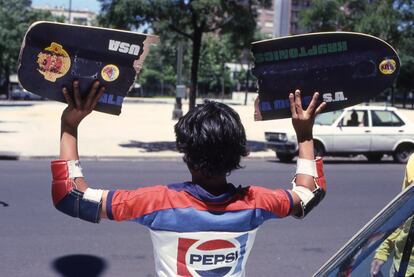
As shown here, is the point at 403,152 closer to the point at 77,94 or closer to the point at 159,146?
the point at 159,146

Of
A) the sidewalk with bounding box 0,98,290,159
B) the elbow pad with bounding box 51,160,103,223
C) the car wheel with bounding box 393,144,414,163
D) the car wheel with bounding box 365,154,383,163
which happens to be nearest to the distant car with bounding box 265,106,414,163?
the car wheel with bounding box 393,144,414,163

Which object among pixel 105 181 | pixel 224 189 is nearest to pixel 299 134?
pixel 224 189

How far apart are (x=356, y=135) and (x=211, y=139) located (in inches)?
587

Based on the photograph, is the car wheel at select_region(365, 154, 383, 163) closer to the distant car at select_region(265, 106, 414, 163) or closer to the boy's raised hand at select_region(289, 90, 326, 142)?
the distant car at select_region(265, 106, 414, 163)

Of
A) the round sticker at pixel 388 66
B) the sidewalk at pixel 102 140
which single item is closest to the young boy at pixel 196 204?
the round sticker at pixel 388 66

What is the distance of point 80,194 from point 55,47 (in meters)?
0.51

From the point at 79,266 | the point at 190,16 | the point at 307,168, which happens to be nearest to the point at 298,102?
the point at 307,168

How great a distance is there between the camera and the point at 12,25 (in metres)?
46.2

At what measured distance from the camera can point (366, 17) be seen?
28.1m

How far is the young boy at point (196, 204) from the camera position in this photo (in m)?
2.09

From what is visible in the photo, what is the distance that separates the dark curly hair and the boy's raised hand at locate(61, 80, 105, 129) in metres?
0.32

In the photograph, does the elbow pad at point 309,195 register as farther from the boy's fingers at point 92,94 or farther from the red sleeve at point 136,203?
the boy's fingers at point 92,94

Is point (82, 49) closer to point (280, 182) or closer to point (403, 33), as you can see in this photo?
point (280, 182)

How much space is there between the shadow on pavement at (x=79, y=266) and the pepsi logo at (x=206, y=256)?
384 cm
